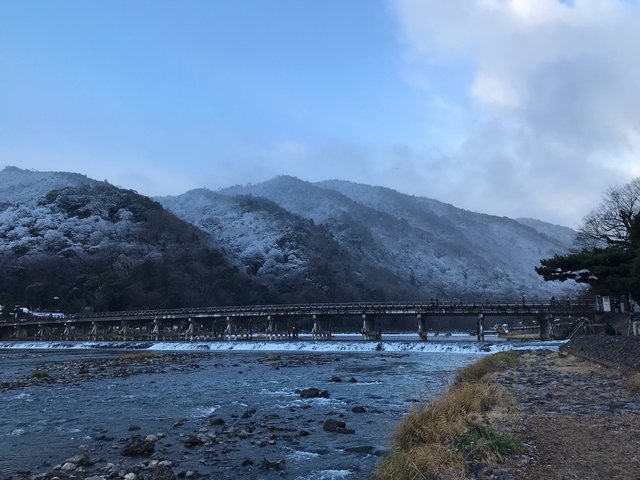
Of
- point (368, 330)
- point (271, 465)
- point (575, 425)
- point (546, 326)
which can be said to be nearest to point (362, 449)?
point (271, 465)

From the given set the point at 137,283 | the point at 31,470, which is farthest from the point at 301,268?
the point at 31,470

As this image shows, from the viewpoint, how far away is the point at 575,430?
340 inches

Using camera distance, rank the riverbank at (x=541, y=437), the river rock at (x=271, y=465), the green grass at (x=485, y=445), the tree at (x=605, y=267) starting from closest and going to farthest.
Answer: the riverbank at (x=541, y=437), the green grass at (x=485, y=445), the river rock at (x=271, y=465), the tree at (x=605, y=267)

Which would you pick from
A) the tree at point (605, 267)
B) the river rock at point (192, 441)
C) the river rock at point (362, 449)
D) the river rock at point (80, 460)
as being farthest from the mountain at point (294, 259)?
the river rock at point (80, 460)

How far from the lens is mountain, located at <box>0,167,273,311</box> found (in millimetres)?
110875

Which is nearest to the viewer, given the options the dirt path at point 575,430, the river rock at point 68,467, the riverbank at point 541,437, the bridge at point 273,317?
the dirt path at point 575,430

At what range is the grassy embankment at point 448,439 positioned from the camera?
6785 millimetres

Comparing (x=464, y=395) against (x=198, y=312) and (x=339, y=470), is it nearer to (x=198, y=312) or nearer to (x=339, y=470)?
(x=339, y=470)

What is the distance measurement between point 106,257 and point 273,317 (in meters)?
70.0

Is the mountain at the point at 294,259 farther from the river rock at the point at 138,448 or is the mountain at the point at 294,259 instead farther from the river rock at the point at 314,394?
the river rock at the point at 138,448

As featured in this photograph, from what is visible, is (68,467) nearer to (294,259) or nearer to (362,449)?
(362,449)

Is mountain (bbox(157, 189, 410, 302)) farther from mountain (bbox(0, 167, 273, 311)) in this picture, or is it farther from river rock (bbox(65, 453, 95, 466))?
river rock (bbox(65, 453, 95, 466))

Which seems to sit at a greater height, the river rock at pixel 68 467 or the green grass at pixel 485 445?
the green grass at pixel 485 445

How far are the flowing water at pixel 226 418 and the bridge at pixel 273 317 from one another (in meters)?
36.0
